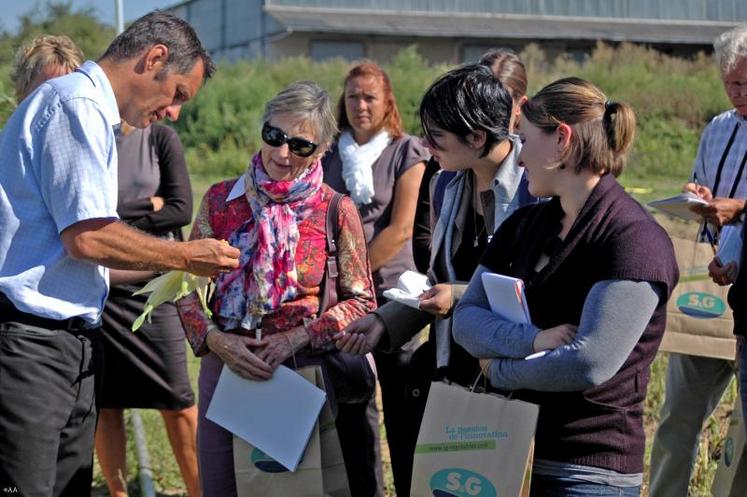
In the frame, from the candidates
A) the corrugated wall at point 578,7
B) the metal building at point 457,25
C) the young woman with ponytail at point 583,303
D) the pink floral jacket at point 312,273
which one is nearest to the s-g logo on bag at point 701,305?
the pink floral jacket at point 312,273

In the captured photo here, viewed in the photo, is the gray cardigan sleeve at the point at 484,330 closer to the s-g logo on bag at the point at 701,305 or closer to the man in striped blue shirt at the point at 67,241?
the man in striped blue shirt at the point at 67,241

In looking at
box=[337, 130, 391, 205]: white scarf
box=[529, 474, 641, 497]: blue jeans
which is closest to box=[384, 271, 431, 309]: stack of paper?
box=[529, 474, 641, 497]: blue jeans

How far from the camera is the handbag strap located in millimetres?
4090

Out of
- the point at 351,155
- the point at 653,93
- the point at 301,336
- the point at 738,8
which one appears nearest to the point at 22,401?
the point at 301,336

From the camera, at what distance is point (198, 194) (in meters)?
17.5

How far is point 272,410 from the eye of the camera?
396cm

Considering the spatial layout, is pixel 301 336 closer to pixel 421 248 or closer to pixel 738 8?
pixel 421 248

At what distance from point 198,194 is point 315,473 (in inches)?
551

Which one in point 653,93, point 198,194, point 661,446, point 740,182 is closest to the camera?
point 740,182

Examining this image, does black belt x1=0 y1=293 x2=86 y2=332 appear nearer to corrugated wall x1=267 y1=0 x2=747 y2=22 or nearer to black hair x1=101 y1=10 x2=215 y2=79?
black hair x1=101 y1=10 x2=215 y2=79

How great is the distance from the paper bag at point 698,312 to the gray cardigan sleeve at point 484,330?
5.05 ft

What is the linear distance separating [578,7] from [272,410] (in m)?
48.4

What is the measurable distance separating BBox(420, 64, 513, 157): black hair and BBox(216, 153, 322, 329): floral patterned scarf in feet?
1.97

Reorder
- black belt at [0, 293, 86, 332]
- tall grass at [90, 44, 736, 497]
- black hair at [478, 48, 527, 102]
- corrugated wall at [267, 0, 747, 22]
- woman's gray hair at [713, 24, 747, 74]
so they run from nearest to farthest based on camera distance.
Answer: black belt at [0, 293, 86, 332] < woman's gray hair at [713, 24, 747, 74] < black hair at [478, 48, 527, 102] < tall grass at [90, 44, 736, 497] < corrugated wall at [267, 0, 747, 22]
